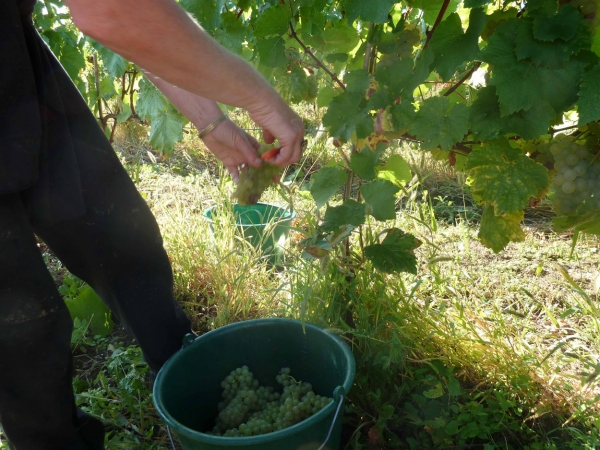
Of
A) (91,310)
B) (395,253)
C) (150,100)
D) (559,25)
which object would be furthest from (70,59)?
(559,25)

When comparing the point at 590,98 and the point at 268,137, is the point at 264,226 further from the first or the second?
the point at 590,98

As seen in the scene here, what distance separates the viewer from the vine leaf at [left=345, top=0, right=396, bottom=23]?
3.44 ft

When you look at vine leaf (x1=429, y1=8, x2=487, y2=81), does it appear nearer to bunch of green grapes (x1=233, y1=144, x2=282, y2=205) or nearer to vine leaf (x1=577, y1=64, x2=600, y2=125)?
vine leaf (x1=577, y1=64, x2=600, y2=125)

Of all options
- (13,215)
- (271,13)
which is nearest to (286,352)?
(13,215)

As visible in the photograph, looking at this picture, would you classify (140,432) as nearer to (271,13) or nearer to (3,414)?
(3,414)

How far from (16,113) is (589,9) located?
1236 millimetres

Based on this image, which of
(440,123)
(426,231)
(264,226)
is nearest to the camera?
(440,123)

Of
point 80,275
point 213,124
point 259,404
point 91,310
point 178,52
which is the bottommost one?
point 91,310

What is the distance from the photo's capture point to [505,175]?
115 centimetres

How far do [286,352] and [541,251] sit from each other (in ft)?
4.98

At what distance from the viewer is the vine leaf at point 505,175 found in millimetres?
1128

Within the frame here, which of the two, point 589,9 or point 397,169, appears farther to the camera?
point 397,169

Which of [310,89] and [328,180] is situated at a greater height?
[310,89]

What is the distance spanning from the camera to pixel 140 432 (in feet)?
6.30
